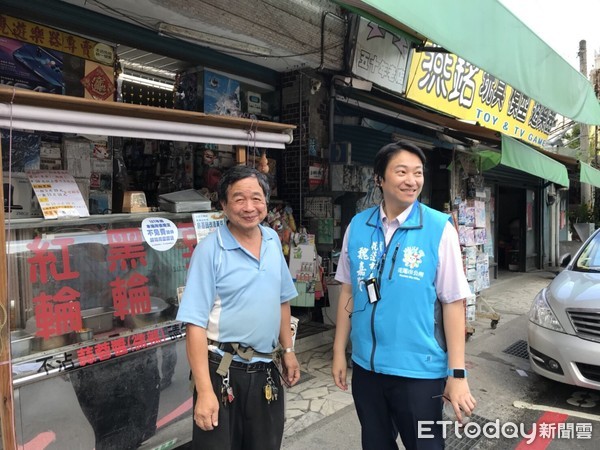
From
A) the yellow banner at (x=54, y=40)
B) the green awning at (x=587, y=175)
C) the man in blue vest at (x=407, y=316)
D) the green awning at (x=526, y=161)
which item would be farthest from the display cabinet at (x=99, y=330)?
the green awning at (x=587, y=175)

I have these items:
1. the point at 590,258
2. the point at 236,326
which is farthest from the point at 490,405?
the point at 236,326

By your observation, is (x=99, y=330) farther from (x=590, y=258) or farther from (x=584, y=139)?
(x=584, y=139)

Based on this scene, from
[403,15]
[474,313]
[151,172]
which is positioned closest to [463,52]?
[403,15]

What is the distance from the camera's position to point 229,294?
6.72 ft

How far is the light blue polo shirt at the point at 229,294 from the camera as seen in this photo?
1988 mm

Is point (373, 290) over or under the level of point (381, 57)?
under

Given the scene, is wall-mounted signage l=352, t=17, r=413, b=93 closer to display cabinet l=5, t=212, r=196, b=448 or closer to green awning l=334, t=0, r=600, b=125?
green awning l=334, t=0, r=600, b=125

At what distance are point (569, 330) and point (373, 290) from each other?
10.00ft

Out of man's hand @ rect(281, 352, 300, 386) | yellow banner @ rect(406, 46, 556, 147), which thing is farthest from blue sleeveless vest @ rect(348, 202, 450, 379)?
yellow banner @ rect(406, 46, 556, 147)

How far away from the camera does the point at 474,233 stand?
21.7ft

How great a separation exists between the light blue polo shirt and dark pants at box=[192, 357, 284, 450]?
150mm

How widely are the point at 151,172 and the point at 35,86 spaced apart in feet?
5.72

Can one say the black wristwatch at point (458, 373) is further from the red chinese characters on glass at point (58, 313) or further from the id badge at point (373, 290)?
the red chinese characters on glass at point (58, 313)

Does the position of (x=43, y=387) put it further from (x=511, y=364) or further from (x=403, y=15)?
(x=511, y=364)
